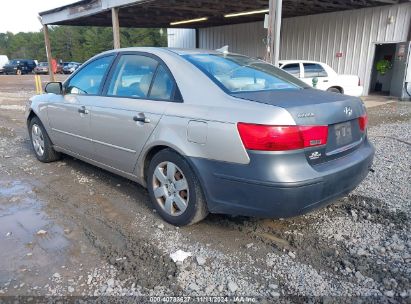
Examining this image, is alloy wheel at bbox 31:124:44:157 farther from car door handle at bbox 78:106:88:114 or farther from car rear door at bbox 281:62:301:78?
car rear door at bbox 281:62:301:78

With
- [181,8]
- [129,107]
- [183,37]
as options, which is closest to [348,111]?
[129,107]

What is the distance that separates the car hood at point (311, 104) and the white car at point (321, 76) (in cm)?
754

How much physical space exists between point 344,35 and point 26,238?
1518cm

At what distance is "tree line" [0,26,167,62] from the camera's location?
55.9m

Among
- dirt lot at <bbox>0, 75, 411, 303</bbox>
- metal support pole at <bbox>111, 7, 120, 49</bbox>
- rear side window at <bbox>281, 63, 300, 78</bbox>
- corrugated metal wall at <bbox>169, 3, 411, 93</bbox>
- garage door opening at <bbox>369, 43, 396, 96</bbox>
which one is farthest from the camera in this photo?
garage door opening at <bbox>369, 43, 396, 96</bbox>

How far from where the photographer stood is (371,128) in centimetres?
788

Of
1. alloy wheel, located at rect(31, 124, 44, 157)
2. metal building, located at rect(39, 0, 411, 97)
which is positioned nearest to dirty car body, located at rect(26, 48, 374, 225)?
alloy wheel, located at rect(31, 124, 44, 157)

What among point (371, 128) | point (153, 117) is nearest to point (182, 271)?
point (153, 117)

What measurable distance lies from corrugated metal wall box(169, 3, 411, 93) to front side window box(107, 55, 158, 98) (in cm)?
1307

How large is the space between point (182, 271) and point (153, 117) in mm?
1378

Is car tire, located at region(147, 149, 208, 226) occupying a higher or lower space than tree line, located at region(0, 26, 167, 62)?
lower

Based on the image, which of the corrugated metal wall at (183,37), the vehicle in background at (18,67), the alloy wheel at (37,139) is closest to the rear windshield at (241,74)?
the alloy wheel at (37,139)

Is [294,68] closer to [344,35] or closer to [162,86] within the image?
[344,35]

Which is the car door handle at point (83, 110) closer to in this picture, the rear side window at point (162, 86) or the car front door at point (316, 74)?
the rear side window at point (162, 86)
